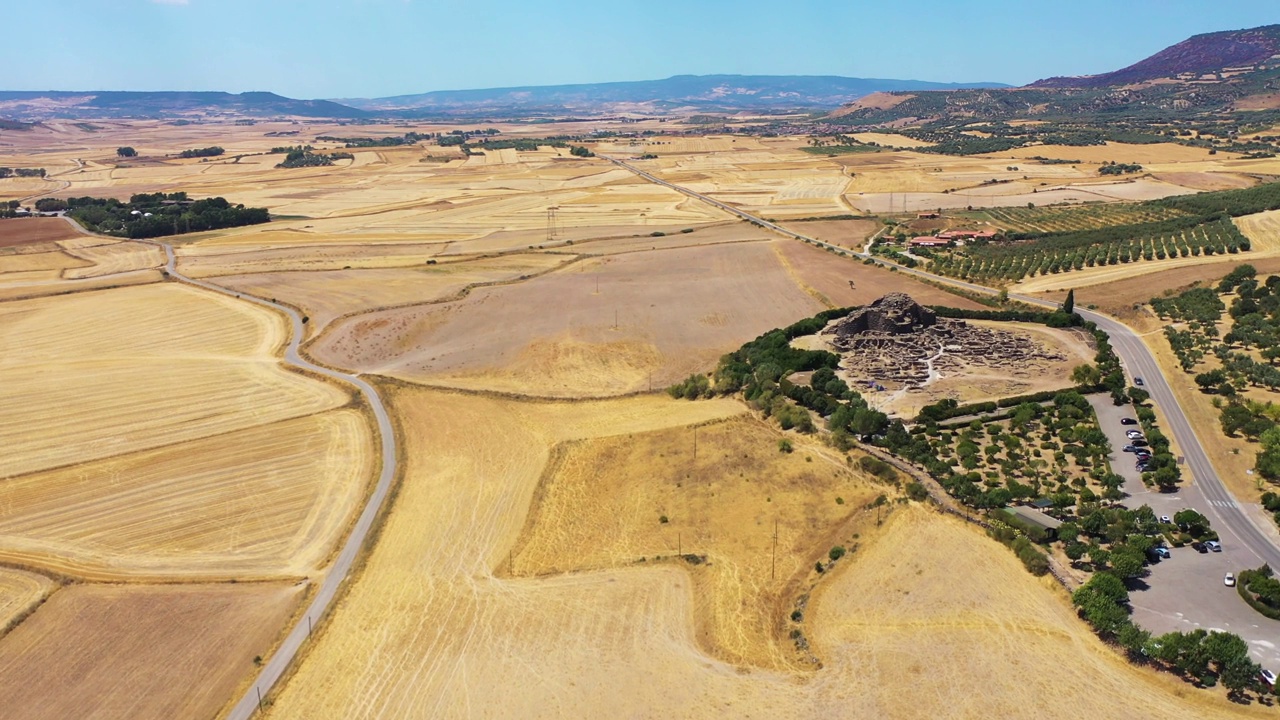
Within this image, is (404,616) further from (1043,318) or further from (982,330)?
(1043,318)

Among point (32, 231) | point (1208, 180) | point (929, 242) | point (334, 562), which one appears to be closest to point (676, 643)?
point (334, 562)

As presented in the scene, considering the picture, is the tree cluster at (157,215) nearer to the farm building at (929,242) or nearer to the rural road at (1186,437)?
the farm building at (929,242)

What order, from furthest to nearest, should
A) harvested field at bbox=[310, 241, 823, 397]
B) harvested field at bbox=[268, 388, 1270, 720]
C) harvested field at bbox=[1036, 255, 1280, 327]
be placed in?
harvested field at bbox=[1036, 255, 1280, 327], harvested field at bbox=[310, 241, 823, 397], harvested field at bbox=[268, 388, 1270, 720]

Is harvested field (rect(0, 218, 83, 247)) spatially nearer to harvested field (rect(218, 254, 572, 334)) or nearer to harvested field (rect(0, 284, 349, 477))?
harvested field (rect(0, 284, 349, 477))

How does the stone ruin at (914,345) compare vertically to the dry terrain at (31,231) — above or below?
below

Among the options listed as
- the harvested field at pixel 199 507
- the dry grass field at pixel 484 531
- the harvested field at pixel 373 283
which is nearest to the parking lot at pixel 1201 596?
the dry grass field at pixel 484 531

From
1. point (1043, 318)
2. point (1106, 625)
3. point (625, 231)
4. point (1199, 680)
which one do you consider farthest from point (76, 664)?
point (625, 231)

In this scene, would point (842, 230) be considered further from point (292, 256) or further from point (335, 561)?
point (335, 561)

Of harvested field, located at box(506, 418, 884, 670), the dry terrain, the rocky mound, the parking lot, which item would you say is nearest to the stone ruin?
the rocky mound
